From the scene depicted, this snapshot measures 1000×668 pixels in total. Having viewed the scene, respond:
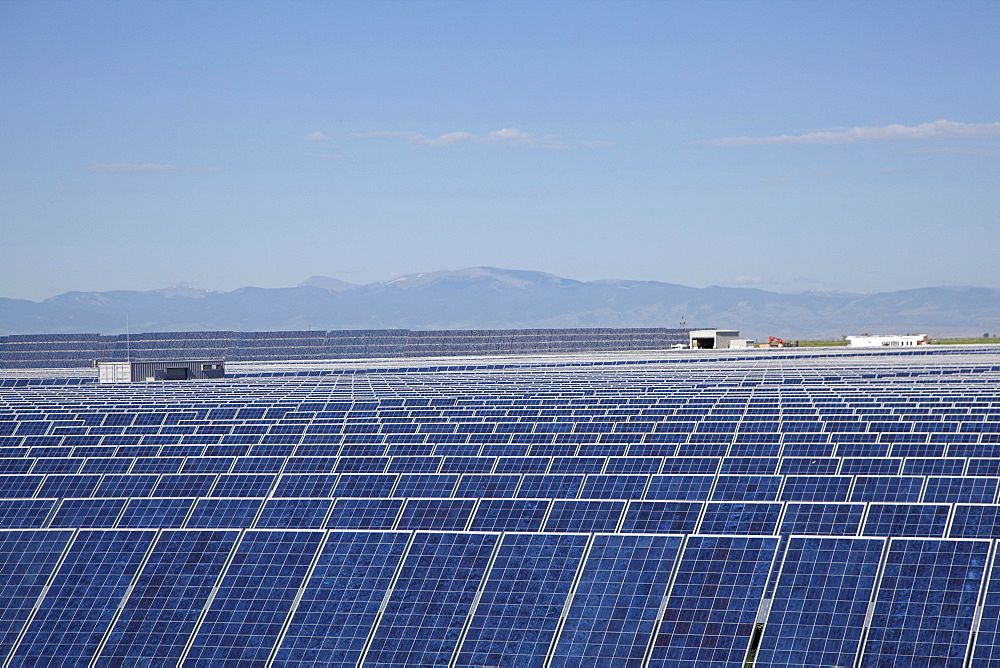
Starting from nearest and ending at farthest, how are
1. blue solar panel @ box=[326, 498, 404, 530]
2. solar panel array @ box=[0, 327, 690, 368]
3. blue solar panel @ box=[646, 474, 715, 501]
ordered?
1. blue solar panel @ box=[326, 498, 404, 530]
2. blue solar panel @ box=[646, 474, 715, 501]
3. solar panel array @ box=[0, 327, 690, 368]

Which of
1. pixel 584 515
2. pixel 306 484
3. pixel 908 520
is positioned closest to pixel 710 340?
pixel 306 484

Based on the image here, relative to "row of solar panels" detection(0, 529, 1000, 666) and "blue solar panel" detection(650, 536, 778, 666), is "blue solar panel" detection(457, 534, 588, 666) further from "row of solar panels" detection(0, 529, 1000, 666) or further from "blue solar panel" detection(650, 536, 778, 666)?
"blue solar panel" detection(650, 536, 778, 666)

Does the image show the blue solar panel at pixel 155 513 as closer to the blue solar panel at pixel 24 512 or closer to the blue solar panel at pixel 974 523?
the blue solar panel at pixel 24 512

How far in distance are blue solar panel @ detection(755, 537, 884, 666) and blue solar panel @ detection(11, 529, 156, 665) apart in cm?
824

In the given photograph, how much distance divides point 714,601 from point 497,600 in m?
2.62

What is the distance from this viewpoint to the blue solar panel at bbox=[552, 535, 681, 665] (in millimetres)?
13711

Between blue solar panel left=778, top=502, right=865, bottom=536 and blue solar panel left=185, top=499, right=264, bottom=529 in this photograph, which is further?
blue solar panel left=185, top=499, right=264, bottom=529

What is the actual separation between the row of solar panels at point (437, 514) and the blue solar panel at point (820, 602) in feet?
14.5

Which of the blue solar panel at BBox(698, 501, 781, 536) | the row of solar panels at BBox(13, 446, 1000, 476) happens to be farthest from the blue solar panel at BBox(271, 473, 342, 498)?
the blue solar panel at BBox(698, 501, 781, 536)

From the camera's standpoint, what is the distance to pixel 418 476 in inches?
992

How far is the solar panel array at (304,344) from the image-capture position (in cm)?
9312

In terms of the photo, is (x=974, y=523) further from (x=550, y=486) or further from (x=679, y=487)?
(x=550, y=486)

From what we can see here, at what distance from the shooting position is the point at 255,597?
50.4 ft

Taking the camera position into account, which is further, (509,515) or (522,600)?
(509,515)
